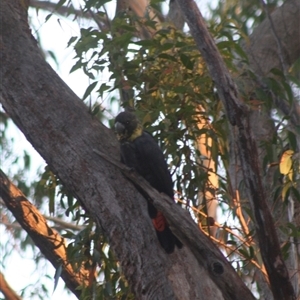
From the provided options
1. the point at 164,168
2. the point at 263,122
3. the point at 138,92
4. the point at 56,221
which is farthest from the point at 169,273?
the point at 56,221

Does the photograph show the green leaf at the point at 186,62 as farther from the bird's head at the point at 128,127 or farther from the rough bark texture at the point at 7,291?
the rough bark texture at the point at 7,291

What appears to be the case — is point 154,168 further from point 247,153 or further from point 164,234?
point 247,153

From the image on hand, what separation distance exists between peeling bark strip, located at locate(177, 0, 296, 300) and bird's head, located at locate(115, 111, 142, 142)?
68 cm

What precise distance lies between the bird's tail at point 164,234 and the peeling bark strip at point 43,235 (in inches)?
36.6

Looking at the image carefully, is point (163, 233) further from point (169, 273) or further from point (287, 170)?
point (287, 170)

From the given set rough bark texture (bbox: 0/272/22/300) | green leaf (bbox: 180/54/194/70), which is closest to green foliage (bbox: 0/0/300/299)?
green leaf (bbox: 180/54/194/70)

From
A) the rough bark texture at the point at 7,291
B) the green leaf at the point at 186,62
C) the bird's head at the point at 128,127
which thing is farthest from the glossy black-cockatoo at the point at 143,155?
the rough bark texture at the point at 7,291

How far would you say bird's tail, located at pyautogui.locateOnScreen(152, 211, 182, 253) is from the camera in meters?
2.71

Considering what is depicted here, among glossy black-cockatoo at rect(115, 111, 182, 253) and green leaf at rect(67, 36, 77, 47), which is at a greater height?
green leaf at rect(67, 36, 77, 47)

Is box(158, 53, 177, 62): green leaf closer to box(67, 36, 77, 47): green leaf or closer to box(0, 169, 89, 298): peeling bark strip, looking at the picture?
box(67, 36, 77, 47): green leaf

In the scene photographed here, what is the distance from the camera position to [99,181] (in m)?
2.88

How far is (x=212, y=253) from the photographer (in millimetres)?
2666

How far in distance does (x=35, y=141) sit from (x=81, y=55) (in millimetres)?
478

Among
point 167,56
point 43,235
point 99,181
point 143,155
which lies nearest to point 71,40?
point 167,56
